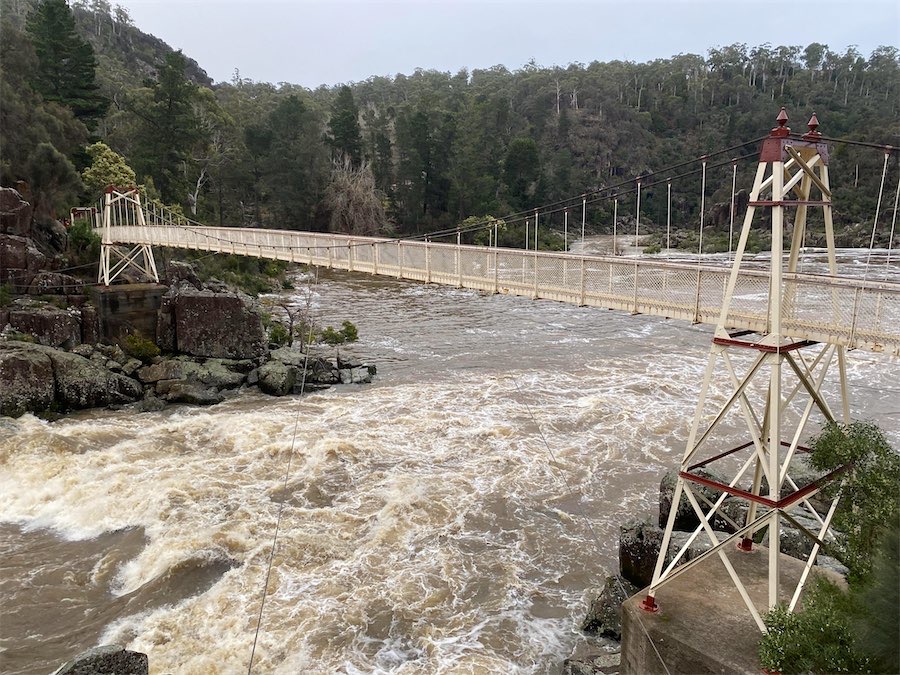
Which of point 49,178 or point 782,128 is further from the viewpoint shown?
point 49,178

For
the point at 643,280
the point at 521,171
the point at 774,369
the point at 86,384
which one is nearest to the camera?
the point at 774,369

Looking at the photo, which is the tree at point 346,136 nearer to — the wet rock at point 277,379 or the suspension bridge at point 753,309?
the wet rock at point 277,379

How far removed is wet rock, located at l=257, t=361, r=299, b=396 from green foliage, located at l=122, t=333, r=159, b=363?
316 centimetres

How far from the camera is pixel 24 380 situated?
14.1 m

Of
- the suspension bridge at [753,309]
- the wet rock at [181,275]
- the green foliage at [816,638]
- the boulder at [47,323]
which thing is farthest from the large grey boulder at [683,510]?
the wet rock at [181,275]

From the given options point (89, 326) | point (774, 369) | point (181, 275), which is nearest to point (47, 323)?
point (89, 326)

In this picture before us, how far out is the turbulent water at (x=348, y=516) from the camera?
24.4 feet

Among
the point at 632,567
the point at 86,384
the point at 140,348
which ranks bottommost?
the point at 632,567

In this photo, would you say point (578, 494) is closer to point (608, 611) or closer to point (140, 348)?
point (608, 611)

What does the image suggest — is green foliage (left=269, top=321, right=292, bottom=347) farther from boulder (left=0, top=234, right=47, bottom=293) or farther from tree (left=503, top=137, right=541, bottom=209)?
tree (left=503, top=137, right=541, bottom=209)

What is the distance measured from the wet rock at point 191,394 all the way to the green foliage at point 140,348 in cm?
204

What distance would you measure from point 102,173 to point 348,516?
24989 mm

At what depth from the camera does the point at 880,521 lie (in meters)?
5.17

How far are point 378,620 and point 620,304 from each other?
18.0 feet
